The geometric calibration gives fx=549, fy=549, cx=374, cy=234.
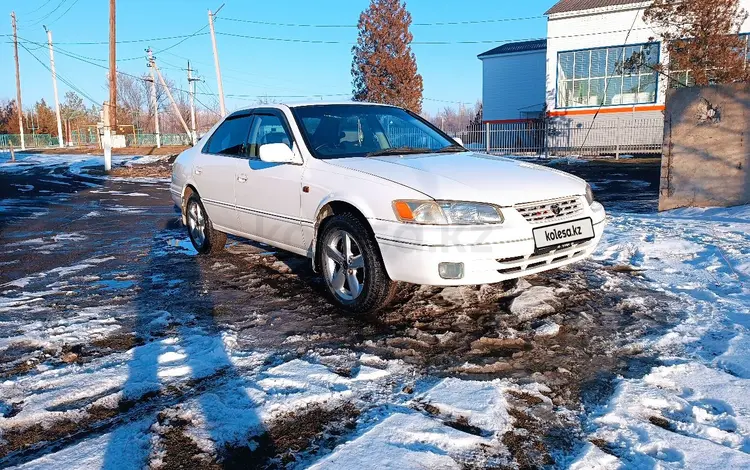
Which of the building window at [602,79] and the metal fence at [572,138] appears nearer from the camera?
the metal fence at [572,138]

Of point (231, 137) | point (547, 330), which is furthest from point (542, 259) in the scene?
point (231, 137)

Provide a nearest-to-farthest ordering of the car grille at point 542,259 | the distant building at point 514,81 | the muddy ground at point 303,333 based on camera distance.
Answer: the muddy ground at point 303,333 → the car grille at point 542,259 → the distant building at point 514,81

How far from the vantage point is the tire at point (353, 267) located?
378 centimetres

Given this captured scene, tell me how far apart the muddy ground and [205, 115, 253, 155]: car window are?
1.18 metres

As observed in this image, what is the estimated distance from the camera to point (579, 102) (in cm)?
2709

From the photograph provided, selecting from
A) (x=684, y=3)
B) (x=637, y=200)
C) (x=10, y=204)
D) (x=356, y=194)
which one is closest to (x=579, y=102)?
(x=684, y=3)

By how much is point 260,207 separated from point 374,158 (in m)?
1.23

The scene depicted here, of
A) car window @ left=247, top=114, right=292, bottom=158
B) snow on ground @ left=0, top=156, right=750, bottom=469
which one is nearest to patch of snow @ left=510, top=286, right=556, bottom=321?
snow on ground @ left=0, top=156, right=750, bottom=469

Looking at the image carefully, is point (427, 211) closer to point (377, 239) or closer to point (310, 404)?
point (377, 239)

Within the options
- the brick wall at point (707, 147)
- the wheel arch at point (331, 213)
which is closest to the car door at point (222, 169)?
the wheel arch at point (331, 213)

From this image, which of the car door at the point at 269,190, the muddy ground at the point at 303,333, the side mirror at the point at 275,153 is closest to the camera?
the muddy ground at the point at 303,333

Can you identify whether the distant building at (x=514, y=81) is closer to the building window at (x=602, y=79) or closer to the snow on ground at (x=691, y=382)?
the building window at (x=602, y=79)

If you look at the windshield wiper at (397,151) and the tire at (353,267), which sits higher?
the windshield wiper at (397,151)

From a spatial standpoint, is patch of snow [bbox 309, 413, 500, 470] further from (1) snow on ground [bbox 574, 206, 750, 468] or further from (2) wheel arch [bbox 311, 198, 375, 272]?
(2) wheel arch [bbox 311, 198, 375, 272]
